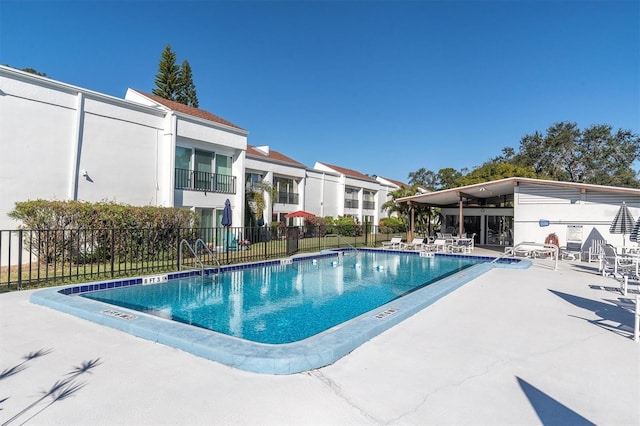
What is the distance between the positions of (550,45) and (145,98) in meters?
20.7

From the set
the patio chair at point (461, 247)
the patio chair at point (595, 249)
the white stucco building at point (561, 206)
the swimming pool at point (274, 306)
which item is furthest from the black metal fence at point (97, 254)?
the patio chair at point (595, 249)

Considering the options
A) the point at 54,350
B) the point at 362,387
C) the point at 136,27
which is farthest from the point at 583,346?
the point at 136,27

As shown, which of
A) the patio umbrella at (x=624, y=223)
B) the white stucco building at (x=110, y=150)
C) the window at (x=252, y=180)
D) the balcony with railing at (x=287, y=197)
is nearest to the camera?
the white stucco building at (x=110, y=150)

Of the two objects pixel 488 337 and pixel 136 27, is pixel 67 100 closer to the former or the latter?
pixel 136 27

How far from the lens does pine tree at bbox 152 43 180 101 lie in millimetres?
38312

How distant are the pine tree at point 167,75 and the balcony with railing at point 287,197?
19.8m

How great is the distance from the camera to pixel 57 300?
283 inches

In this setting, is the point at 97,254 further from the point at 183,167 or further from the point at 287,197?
the point at 287,197

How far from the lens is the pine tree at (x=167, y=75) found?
3831 cm

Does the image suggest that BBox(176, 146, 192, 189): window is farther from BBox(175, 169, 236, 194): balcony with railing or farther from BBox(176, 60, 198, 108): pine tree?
BBox(176, 60, 198, 108): pine tree

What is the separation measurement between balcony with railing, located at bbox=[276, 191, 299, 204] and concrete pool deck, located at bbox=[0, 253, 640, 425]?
2150cm

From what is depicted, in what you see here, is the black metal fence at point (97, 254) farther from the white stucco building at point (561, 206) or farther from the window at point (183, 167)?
the white stucco building at point (561, 206)

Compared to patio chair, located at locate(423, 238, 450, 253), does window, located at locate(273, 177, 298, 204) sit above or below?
above

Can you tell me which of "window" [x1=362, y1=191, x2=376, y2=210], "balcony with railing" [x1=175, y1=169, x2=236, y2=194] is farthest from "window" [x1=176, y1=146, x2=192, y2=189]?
"window" [x1=362, y1=191, x2=376, y2=210]
